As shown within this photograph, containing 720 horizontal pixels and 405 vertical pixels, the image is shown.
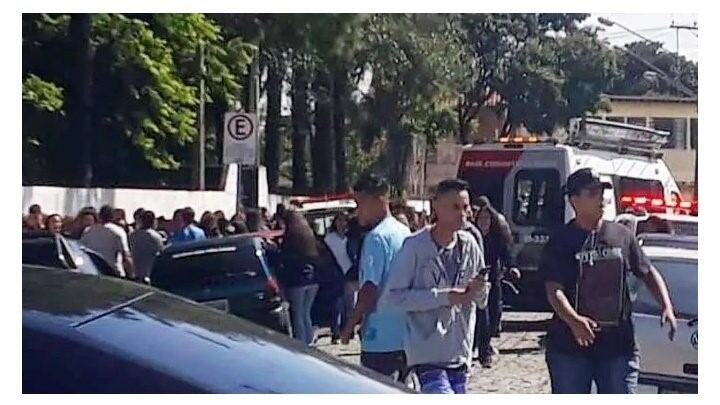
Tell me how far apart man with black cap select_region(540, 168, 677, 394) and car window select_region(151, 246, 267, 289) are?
4136 mm

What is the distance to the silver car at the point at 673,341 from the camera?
7617 mm

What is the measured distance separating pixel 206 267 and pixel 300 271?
139 centimetres

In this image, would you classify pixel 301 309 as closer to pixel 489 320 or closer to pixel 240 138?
pixel 489 320

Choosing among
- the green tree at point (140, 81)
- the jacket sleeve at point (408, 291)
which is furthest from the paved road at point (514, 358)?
the green tree at point (140, 81)

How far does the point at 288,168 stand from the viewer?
52.6ft

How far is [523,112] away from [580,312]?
6.98 meters

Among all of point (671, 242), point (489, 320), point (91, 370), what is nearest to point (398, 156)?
point (489, 320)

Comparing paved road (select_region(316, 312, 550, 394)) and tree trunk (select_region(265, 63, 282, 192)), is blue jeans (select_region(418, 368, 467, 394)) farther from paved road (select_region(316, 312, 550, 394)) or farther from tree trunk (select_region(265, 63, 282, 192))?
tree trunk (select_region(265, 63, 282, 192))

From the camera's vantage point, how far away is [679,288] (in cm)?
802

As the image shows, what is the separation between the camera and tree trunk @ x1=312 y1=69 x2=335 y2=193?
466 inches

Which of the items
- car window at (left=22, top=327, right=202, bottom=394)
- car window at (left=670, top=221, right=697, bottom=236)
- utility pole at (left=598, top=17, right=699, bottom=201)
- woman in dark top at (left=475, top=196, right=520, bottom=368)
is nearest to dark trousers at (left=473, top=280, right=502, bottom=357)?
woman in dark top at (left=475, top=196, right=520, bottom=368)

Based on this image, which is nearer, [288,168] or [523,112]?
[523,112]
